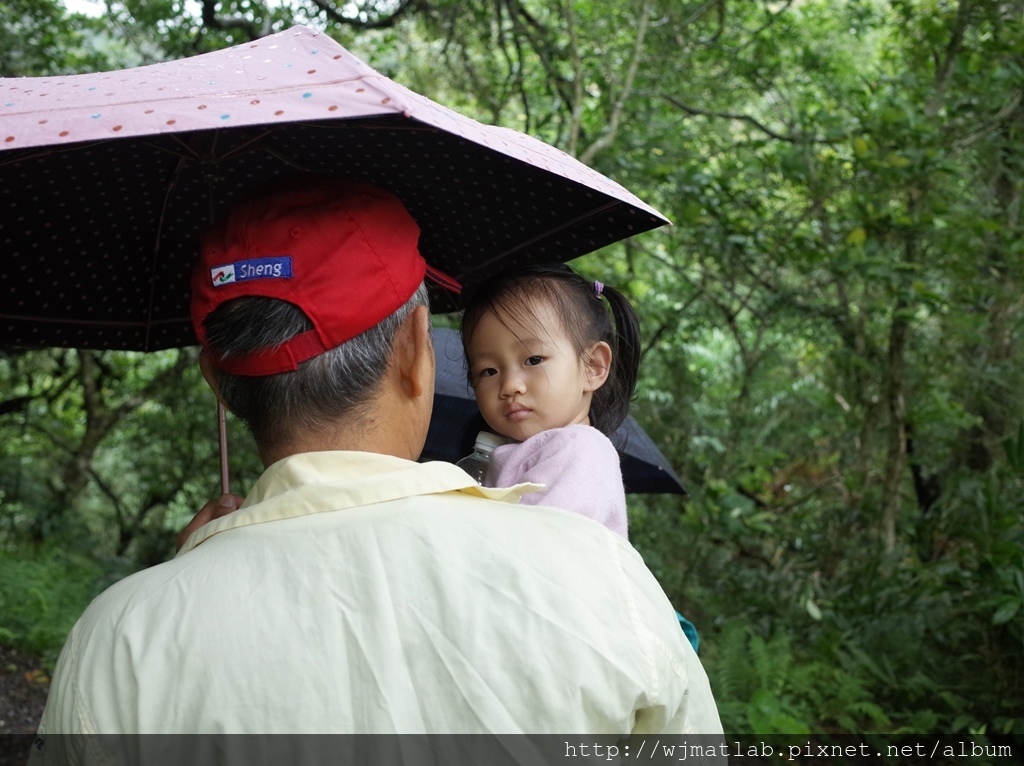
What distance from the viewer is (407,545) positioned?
4.03 feet

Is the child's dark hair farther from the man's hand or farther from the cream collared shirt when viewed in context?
the cream collared shirt

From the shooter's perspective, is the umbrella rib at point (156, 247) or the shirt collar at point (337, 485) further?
the umbrella rib at point (156, 247)

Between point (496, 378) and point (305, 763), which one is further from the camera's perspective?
point (496, 378)

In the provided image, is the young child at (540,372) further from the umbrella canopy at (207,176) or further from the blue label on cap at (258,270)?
the blue label on cap at (258,270)

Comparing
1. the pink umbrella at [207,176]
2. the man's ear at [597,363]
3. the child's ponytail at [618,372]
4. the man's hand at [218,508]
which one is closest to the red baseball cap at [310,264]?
the pink umbrella at [207,176]

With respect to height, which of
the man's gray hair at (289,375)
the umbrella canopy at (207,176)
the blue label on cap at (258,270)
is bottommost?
the man's gray hair at (289,375)

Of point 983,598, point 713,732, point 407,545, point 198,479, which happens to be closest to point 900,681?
point 983,598

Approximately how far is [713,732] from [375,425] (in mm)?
622

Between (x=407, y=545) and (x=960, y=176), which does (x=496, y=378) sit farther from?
(x=960, y=176)

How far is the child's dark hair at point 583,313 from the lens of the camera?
2.06 m

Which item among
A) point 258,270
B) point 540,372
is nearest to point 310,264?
point 258,270

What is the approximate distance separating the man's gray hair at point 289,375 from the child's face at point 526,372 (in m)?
0.64

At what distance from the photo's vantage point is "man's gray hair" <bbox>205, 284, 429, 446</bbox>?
1.38m

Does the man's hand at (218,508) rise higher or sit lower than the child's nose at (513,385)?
lower
